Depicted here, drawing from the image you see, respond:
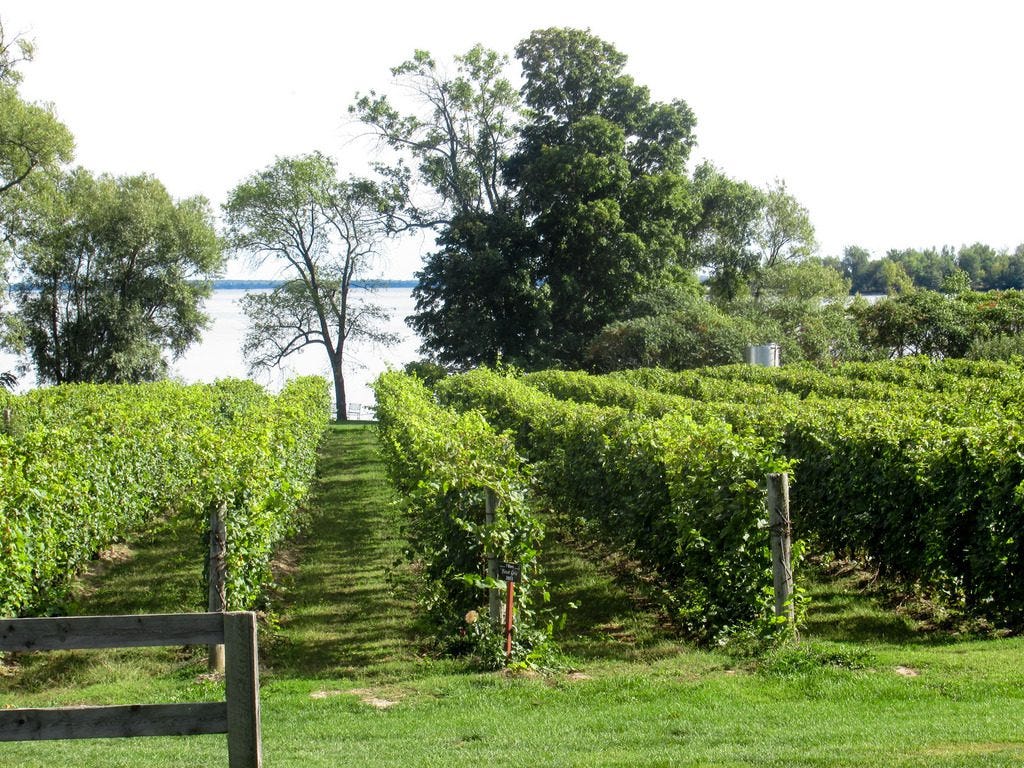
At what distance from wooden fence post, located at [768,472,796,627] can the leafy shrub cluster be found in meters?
4.49

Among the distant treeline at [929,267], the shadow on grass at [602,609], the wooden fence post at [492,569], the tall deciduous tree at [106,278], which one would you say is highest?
the distant treeline at [929,267]

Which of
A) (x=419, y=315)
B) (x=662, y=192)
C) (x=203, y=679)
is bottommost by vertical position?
(x=203, y=679)

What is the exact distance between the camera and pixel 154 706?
4.29 metres

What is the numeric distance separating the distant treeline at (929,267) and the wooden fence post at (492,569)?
9351cm

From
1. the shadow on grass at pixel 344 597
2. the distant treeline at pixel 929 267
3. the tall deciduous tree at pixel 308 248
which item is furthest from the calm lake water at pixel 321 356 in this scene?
the distant treeline at pixel 929 267

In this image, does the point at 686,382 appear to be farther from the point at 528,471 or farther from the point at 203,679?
the point at 203,679

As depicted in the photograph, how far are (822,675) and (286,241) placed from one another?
50.5 metres

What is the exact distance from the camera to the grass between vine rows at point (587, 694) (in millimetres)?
5812

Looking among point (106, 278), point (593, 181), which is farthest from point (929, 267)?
point (106, 278)

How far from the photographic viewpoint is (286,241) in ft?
180

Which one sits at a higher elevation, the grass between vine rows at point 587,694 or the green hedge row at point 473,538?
the green hedge row at point 473,538

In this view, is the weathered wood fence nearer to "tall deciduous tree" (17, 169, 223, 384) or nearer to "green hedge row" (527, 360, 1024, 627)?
"green hedge row" (527, 360, 1024, 627)

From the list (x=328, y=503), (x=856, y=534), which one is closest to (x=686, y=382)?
(x=328, y=503)

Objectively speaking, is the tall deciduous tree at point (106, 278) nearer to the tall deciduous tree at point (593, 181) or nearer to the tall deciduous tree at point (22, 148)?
the tall deciduous tree at point (22, 148)
